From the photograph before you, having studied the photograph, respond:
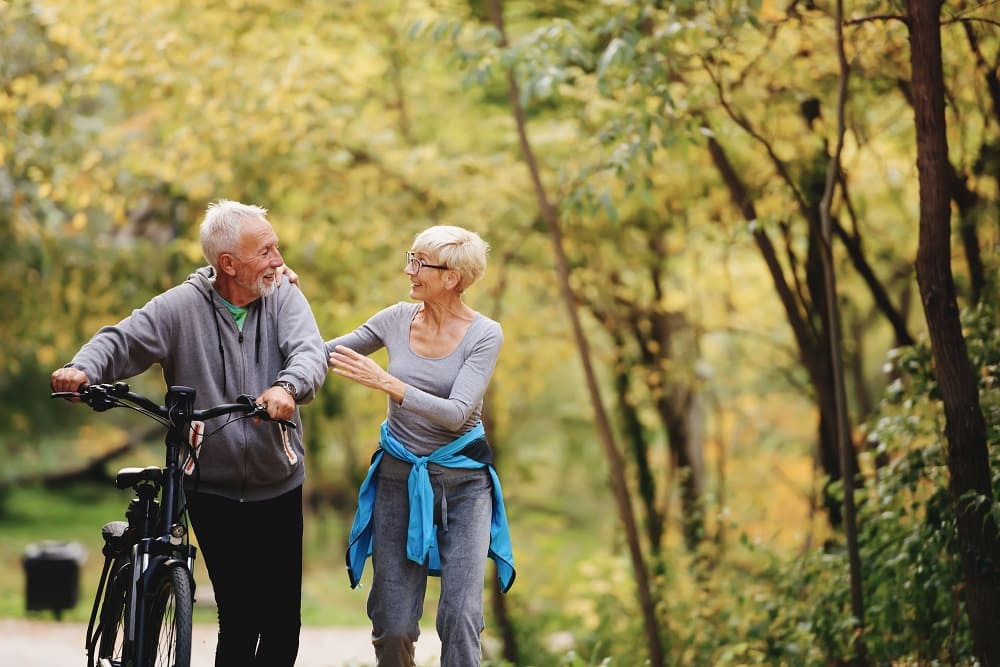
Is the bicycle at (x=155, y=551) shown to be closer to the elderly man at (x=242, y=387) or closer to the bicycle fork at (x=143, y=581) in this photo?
the bicycle fork at (x=143, y=581)

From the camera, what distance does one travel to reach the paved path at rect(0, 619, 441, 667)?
9.48 meters

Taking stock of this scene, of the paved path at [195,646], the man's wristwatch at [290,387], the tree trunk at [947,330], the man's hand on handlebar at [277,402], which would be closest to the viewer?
the man's hand on handlebar at [277,402]

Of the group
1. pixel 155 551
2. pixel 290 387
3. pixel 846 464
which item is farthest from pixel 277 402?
pixel 846 464

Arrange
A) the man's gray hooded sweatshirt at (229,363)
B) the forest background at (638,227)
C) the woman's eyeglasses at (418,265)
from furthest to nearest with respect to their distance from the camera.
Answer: the forest background at (638,227) → the woman's eyeglasses at (418,265) → the man's gray hooded sweatshirt at (229,363)

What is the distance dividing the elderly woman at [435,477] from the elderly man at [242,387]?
0.74 feet

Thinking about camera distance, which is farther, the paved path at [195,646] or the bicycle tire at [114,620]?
the paved path at [195,646]

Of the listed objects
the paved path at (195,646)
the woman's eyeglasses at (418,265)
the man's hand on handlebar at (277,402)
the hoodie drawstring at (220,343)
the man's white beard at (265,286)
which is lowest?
the paved path at (195,646)

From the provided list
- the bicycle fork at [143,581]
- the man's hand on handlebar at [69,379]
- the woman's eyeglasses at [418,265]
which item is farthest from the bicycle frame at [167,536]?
the woman's eyeglasses at [418,265]

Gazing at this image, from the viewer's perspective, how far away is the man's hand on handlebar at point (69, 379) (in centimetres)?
369

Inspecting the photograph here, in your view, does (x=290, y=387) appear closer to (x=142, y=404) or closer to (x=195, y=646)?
(x=142, y=404)

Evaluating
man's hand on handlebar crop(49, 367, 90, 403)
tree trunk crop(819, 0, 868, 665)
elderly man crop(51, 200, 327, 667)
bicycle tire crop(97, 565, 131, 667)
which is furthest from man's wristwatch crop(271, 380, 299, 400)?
tree trunk crop(819, 0, 868, 665)

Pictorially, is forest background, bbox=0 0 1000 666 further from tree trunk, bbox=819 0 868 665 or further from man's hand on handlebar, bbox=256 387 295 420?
man's hand on handlebar, bbox=256 387 295 420

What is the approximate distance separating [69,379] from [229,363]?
62cm

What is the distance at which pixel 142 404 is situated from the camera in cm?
388
